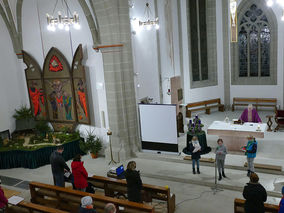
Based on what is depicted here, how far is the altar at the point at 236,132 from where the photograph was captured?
9.92m

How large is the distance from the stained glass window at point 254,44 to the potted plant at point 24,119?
423 inches

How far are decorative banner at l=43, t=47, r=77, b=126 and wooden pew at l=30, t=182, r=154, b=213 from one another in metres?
4.81

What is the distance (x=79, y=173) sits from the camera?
7.20 meters

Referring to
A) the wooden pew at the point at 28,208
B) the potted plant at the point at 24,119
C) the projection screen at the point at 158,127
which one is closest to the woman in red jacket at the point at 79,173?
the wooden pew at the point at 28,208

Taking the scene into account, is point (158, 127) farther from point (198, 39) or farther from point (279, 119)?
point (198, 39)

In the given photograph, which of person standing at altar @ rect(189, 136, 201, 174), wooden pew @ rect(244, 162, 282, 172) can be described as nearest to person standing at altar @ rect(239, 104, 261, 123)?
wooden pew @ rect(244, 162, 282, 172)

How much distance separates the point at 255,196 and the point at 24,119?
34.2ft

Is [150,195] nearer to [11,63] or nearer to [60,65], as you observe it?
[60,65]

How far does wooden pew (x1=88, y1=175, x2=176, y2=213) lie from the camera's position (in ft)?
23.1

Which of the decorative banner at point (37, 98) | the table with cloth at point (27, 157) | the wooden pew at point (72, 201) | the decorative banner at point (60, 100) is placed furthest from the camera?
the decorative banner at point (37, 98)

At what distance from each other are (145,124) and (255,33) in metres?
9.02

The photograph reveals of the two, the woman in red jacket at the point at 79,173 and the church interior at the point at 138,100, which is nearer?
the woman in red jacket at the point at 79,173

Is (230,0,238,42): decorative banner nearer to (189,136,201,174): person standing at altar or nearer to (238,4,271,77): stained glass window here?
(189,136,201,174): person standing at altar

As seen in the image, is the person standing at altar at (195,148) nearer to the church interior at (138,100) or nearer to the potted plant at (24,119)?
the church interior at (138,100)
